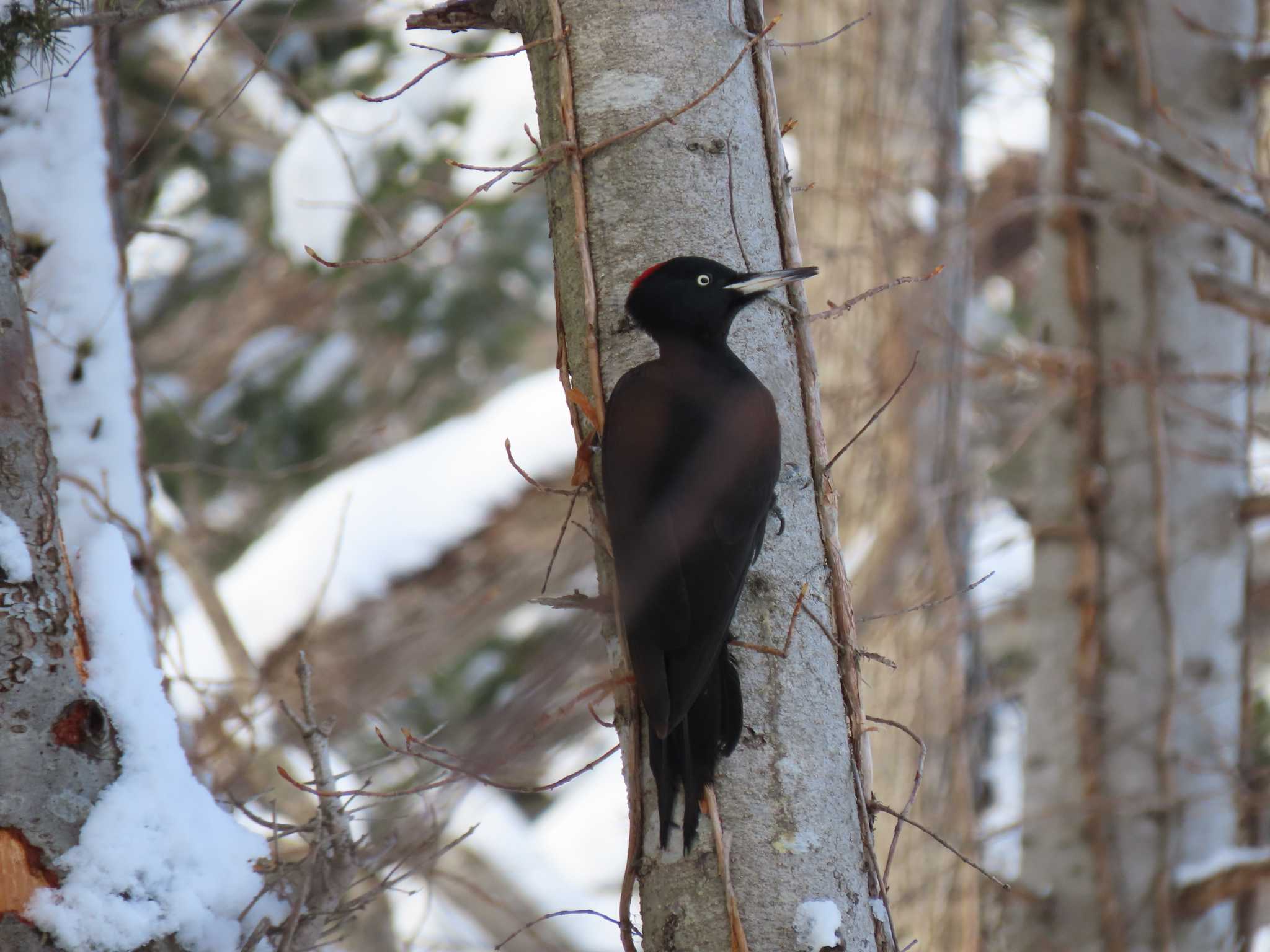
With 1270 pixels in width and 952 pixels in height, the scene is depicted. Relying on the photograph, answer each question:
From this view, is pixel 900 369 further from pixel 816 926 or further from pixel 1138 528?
pixel 816 926

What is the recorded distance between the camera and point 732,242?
221 centimetres

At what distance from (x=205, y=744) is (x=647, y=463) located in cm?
208

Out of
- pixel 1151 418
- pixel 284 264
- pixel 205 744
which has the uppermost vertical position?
pixel 284 264

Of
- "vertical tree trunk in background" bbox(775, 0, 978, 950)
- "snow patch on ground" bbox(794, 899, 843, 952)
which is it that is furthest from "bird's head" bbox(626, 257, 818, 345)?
"vertical tree trunk in background" bbox(775, 0, 978, 950)

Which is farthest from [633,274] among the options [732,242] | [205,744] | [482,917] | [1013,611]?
[482,917]

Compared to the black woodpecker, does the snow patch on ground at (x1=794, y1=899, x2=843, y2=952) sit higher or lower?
lower

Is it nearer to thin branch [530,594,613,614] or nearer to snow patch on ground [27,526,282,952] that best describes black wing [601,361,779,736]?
thin branch [530,594,613,614]

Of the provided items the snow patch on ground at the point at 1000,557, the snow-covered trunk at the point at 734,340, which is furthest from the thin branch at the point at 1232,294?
the snow-covered trunk at the point at 734,340

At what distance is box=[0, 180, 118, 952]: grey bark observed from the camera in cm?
186

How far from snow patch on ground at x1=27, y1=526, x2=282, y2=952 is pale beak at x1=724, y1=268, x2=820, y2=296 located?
1156 millimetres

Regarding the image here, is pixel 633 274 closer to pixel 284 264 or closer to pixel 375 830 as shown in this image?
pixel 375 830

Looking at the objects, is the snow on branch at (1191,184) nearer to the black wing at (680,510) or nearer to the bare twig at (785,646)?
the black wing at (680,510)

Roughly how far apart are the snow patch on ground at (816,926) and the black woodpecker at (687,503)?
0.64 feet

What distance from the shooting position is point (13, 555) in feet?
6.20
